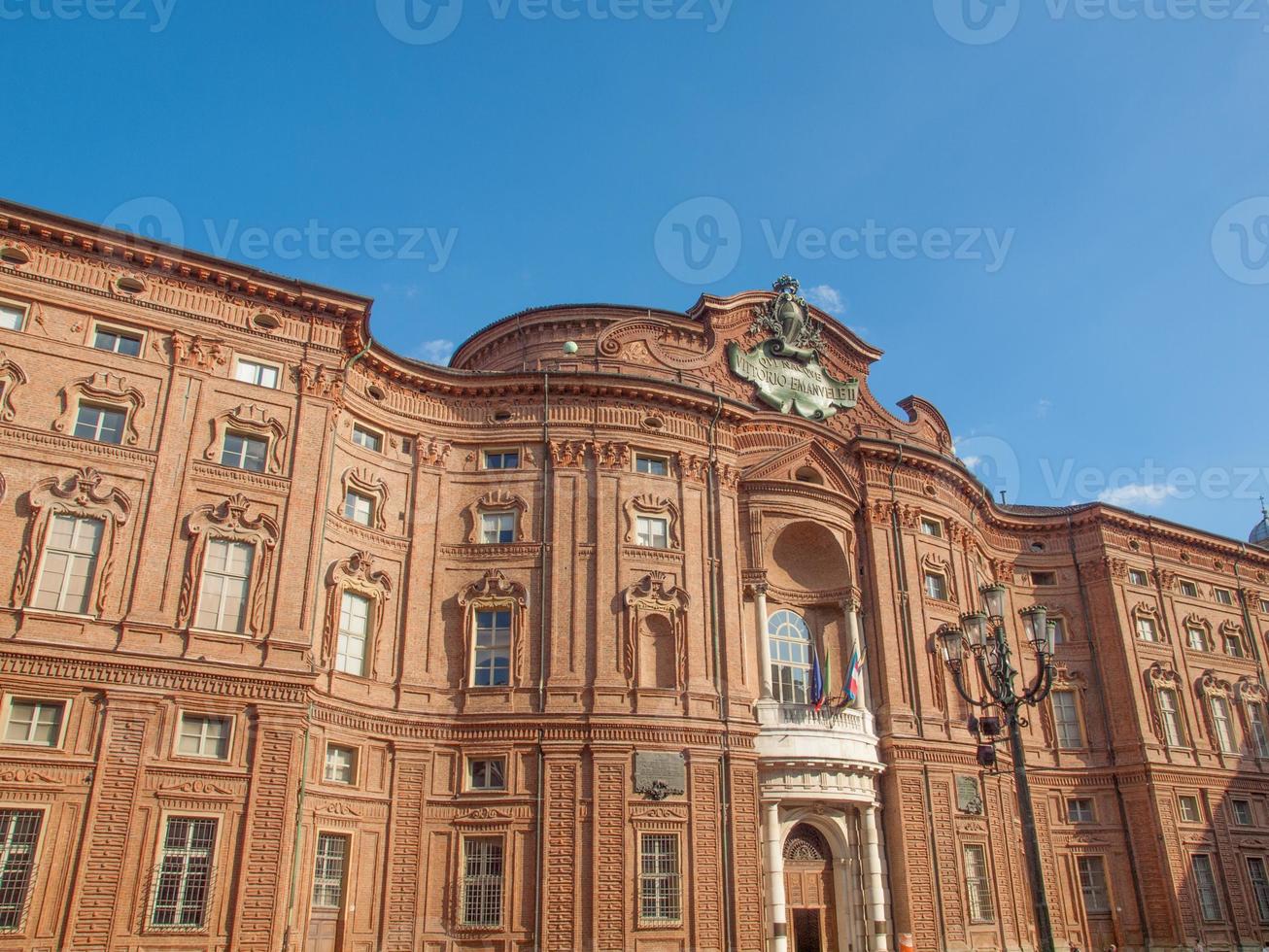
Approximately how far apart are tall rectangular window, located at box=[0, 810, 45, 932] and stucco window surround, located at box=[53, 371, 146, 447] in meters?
9.20

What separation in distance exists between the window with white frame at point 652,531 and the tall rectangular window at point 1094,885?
23014mm

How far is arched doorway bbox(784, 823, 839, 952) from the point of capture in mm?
32784

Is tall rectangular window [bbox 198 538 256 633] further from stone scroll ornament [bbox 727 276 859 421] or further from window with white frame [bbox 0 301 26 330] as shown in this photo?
stone scroll ornament [bbox 727 276 859 421]

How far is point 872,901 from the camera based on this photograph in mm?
33000

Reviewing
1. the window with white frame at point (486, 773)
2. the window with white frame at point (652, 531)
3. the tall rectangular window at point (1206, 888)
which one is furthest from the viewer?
the tall rectangular window at point (1206, 888)

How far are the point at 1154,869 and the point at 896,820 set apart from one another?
1435 centimetres

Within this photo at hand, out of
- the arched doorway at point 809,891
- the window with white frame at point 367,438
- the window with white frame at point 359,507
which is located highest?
the window with white frame at point 367,438

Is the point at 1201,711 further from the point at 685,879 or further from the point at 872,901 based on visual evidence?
the point at 685,879

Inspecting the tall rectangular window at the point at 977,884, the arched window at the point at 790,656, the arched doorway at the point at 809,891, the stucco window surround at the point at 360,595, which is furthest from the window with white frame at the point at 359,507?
the tall rectangular window at the point at 977,884

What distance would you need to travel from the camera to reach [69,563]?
985 inches

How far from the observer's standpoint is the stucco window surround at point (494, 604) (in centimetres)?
3145

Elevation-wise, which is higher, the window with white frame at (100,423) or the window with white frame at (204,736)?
the window with white frame at (100,423)

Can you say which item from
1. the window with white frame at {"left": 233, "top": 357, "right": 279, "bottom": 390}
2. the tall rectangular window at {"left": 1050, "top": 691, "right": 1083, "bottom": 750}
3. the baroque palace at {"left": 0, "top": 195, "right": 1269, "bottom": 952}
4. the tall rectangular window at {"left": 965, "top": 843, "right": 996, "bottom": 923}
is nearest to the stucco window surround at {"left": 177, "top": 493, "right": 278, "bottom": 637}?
the baroque palace at {"left": 0, "top": 195, "right": 1269, "bottom": 952}

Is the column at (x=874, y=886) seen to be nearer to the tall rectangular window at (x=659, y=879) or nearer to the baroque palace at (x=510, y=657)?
the baroque palace at (x=510, y=657)
